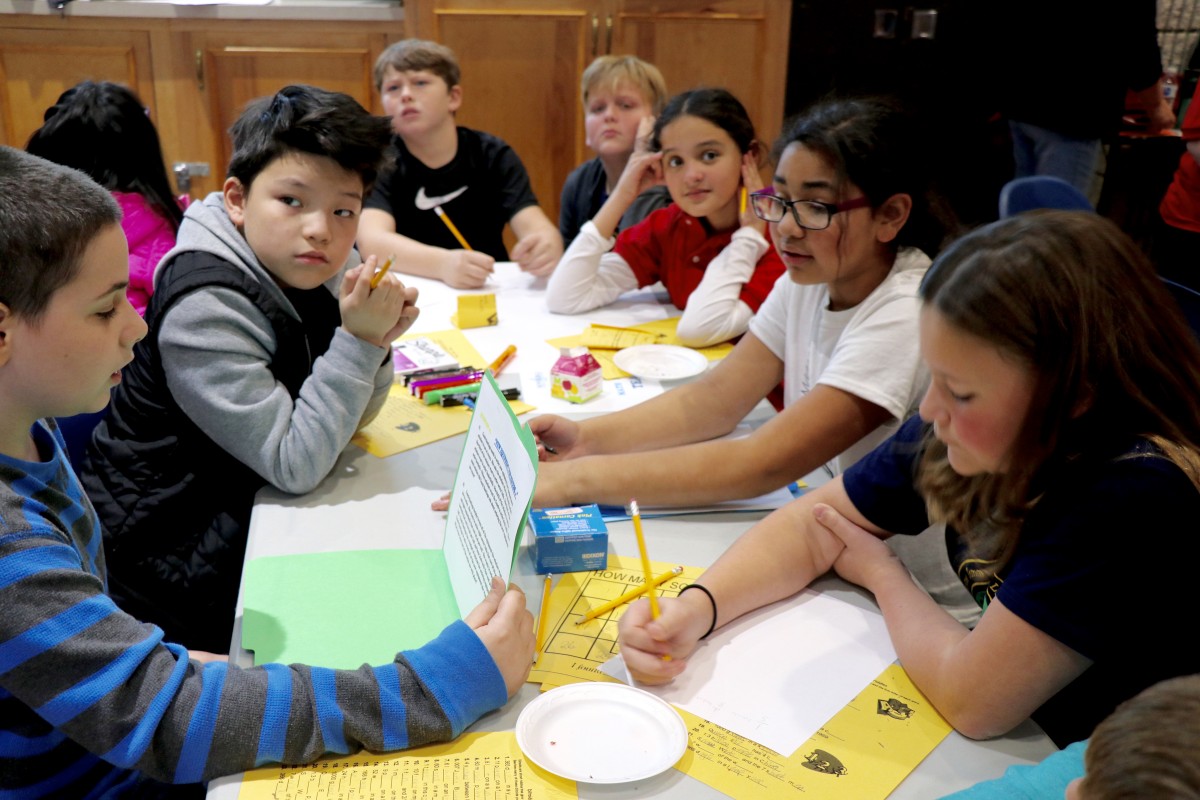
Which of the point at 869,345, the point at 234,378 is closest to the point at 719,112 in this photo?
the point at 869,345

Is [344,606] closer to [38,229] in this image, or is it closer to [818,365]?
[38,229]

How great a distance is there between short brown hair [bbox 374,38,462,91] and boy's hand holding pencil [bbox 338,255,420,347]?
1.55 meters

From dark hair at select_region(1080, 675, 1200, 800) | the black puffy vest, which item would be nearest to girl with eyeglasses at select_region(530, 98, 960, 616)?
the black puffy vest

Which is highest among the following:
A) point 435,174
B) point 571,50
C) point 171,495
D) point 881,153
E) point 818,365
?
point 571,50

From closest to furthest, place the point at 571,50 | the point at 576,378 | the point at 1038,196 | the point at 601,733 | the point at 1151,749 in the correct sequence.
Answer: the point at 1151,749, the point at 601,733, the point at 576,378, the point at 1038,196, the point at 571,50

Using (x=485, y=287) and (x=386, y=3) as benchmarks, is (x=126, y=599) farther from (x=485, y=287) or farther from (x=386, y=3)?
(x=386, y=3)

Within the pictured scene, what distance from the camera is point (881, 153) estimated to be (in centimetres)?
141

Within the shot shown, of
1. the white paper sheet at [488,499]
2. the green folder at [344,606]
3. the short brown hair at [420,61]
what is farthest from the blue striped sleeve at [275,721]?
the short brown hair at [420,61]

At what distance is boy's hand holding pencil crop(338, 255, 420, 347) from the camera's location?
133 cm

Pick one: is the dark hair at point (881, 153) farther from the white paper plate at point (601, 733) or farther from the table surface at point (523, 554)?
the white paper plate at point (601, 733)

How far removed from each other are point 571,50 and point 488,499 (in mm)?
3298

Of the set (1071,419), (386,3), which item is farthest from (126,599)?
(386,3)

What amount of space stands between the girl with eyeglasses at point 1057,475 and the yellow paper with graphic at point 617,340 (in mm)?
921

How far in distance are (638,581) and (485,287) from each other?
136 cm
